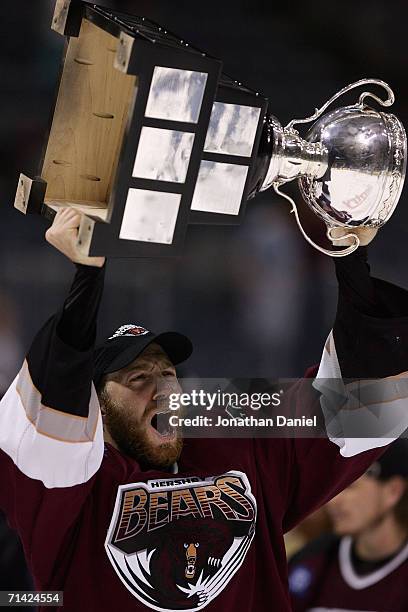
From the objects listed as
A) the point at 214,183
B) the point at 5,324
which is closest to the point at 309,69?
the point at 5,324

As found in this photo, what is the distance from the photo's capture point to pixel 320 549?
8.04 ft

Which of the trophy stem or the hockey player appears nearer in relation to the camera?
the trophy stem

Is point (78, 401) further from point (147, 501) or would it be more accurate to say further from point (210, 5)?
point (210, 5)

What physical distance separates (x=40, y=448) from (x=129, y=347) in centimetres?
43

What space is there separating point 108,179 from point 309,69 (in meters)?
1.00

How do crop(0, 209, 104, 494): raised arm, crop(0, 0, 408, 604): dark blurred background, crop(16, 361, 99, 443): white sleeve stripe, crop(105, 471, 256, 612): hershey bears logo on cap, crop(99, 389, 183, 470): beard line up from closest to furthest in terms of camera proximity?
crop(0, 209, 104, 494): raised arm, crop(16, 361, 99, 443): white sleeve stripe, crop(105, 471, 256, 612): hershey bears logo on cap, crop(99, 389, 183, 470): beard, crop(0, 0, 408, 604): dark blurred background

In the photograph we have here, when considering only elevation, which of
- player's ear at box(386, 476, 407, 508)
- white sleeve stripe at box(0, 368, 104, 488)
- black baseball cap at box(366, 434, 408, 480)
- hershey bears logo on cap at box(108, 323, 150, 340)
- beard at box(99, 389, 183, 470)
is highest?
hershey bears logo on cap at box(108, 323, 150, 340)

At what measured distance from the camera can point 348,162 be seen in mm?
1583

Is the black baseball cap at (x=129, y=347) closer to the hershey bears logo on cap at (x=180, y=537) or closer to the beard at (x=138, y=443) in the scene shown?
the beard at (x=138, y=443)

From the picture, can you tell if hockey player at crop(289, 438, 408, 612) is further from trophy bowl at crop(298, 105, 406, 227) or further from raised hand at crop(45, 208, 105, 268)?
raised hand at crop(45, 208, 105, 268)

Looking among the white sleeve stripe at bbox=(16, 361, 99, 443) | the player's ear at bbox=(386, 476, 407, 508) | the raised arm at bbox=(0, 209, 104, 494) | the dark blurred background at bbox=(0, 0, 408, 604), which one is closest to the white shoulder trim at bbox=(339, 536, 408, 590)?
the player's ear at bbox=(386, 476, 407, 508)

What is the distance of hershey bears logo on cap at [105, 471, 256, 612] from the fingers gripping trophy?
1.88ft

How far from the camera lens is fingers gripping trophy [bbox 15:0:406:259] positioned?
1.37m

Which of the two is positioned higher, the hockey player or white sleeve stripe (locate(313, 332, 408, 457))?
white sleeve stripe (locate(313, 332, 408, 457))
